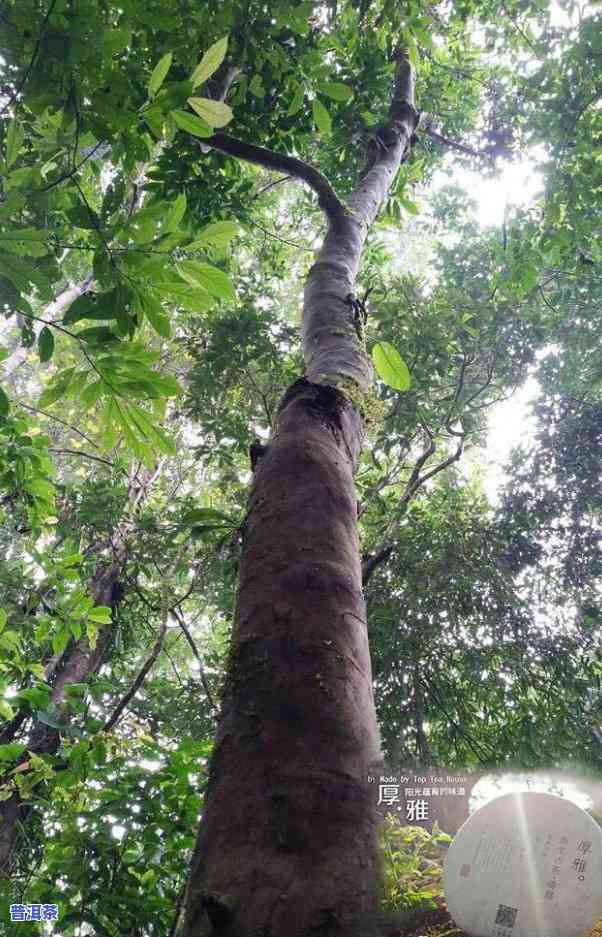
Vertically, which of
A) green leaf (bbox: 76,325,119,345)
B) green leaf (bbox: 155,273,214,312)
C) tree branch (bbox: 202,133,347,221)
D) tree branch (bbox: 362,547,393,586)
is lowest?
tree branch (bbox: 362,547,393,586)

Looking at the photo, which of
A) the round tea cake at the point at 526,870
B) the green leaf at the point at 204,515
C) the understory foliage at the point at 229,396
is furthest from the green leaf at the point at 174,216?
the round tea cake at the point at 526,870

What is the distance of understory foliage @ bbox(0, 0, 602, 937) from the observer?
65.6 inches

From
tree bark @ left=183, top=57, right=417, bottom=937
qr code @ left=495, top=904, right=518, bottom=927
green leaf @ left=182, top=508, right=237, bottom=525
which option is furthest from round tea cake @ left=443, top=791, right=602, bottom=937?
green leaf @ left=182, top=508, right=237, bottom=525

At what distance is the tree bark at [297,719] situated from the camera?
75cm

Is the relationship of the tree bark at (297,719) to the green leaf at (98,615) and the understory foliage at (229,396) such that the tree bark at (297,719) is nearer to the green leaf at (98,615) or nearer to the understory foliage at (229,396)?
the understory foliage at (229,396)

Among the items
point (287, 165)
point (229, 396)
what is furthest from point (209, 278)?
point (229, 396)

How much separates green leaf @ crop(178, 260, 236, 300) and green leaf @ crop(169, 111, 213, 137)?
0.34 m

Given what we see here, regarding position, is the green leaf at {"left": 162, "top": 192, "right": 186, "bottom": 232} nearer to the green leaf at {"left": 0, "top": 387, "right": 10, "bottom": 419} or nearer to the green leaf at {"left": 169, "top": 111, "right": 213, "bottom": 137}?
the green leaf at {"left": 169, "top": 111, "right": 213, "bottom": 137}

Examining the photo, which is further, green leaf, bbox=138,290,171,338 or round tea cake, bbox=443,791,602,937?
green leaf, bbox=138,290,171,338

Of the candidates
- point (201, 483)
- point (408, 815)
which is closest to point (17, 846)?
point (408, 815)

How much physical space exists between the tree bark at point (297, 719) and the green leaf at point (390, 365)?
63cm

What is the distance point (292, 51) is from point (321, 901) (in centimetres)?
420

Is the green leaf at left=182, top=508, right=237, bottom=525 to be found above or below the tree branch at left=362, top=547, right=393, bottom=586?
above

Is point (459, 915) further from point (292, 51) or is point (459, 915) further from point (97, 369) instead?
point (292, 51)
